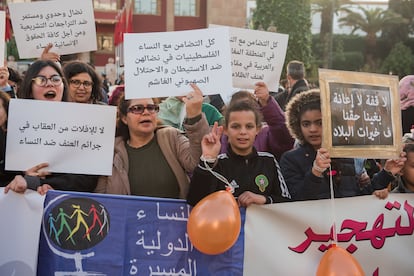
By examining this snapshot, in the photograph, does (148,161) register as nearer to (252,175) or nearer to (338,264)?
(252,175)

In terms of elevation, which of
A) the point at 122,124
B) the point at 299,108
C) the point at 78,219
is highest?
the point at 299,108

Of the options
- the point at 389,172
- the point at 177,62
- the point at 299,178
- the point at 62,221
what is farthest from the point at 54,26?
the point at 389,172

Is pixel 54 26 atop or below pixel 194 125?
atop

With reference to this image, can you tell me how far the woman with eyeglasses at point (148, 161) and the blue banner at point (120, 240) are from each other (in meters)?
0.09

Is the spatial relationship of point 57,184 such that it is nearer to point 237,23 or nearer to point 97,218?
point 97,218

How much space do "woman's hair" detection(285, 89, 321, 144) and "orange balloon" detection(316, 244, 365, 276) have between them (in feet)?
2.57

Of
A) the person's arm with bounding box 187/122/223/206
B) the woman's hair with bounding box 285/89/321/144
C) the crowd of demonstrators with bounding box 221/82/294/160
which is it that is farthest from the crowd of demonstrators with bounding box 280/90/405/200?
the person's arm with bounding box 187/122/223/206

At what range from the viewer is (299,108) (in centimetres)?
353

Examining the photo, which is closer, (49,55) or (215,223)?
(215,223)

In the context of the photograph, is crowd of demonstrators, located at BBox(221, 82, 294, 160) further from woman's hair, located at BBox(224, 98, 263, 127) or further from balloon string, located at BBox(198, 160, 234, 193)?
balloon string, located at BBox(198, 160, 234, 193)

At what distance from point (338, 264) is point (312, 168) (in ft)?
1.82

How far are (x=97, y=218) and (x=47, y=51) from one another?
1.59 meters

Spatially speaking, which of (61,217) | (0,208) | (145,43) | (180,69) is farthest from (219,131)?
(0,208)

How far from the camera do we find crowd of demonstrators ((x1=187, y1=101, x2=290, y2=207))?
2.96m
